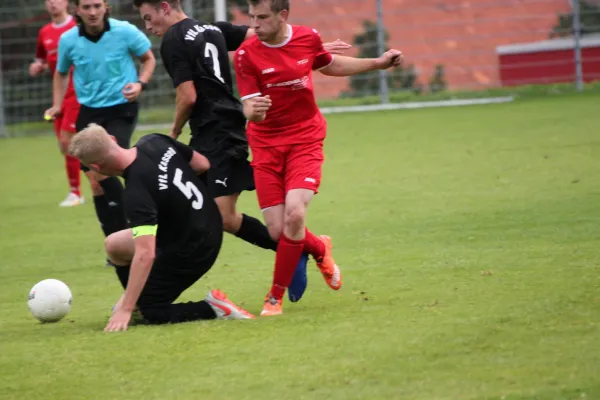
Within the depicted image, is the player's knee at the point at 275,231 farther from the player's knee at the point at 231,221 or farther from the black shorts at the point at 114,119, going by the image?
the black shorts at the point at 114,119

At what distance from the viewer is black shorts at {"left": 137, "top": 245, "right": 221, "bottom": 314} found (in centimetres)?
640

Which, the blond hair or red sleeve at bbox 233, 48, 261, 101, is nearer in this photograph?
the blond hair

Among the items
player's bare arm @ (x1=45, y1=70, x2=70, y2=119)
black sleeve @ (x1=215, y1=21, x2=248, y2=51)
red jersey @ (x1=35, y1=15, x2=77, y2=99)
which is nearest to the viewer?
black sleeve @ (x1=215, y1=21, x2=248, y2=51)

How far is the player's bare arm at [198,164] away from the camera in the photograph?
6.62 metres

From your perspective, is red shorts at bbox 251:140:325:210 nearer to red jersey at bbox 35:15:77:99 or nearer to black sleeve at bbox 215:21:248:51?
black sleeve at bbox 215:21:248:51

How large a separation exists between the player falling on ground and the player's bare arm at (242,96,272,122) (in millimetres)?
947

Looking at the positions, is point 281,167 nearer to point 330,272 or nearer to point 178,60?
point 330,272

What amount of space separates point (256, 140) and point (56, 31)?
7681 millimetres

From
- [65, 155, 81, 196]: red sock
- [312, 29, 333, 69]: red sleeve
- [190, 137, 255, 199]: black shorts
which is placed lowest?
[65, 155, 81, 196]: red sock

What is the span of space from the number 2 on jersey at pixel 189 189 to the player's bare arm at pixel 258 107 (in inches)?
20.0

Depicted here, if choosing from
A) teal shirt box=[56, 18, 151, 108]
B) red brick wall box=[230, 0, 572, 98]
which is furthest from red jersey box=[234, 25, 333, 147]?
red brick wall box=[230, 0, 572, 98]

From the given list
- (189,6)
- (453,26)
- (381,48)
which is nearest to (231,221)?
(381,48)

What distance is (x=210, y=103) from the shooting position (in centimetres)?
745

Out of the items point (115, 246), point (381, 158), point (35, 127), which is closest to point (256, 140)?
point (115, 246)
